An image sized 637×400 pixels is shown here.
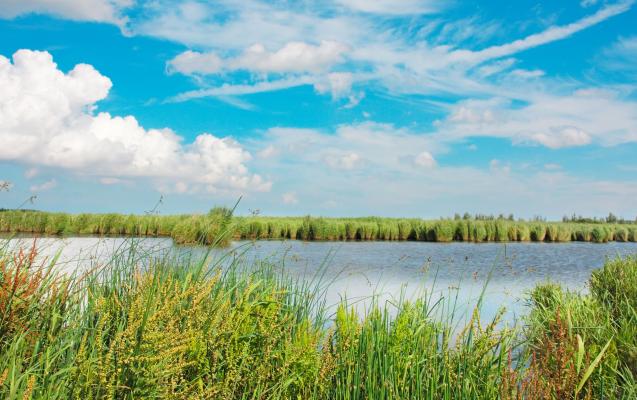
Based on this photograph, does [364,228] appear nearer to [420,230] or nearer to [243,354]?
[420,230]

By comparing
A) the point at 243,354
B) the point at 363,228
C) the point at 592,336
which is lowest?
the point at 592,336

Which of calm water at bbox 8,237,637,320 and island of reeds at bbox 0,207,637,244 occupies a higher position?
island of reeds at bbox 0,207,637,244

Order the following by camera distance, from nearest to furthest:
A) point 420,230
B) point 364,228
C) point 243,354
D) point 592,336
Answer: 1. point 243,354
2. point 592,336
3. point 364,228
4. point 420,230

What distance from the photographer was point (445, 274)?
1265cm

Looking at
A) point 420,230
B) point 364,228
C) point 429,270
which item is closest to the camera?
point 429,270

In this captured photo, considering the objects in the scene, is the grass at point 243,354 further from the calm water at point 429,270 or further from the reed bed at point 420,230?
the reed bed at point 420,230

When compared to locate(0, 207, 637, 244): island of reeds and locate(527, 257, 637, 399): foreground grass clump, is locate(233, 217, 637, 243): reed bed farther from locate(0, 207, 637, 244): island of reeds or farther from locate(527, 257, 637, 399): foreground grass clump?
locate(527, 257, 637, 399): foreground grass clump

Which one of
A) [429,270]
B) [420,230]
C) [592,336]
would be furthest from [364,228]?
[592,336]

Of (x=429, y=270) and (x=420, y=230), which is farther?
(x=420, y=230)

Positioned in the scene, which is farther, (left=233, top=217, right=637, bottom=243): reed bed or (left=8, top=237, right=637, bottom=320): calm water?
(left=233, top=217, right=637, bottom=243): reed bed

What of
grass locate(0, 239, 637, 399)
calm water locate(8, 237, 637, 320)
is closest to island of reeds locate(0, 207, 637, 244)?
calm water locate(8, 237, 637, 320)

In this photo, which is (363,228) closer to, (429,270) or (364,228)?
(364,228)

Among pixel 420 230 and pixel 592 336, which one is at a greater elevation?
pixel 420 230

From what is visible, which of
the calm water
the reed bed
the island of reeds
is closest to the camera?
the calm water
